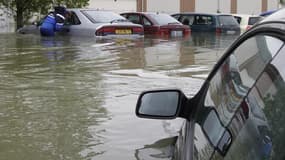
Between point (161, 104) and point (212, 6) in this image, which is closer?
point (161, 104)

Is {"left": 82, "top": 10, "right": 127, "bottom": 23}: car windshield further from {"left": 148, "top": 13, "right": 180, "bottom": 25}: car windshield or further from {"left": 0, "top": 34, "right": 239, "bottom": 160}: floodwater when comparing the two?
{"left": 148, "top": 13, "right": 180, "bottom": 25}: car windshield

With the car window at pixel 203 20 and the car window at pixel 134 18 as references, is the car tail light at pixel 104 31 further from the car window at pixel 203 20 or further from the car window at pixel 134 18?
the car window at pixel 203 20

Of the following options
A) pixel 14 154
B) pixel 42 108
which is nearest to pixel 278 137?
pixel 14 154

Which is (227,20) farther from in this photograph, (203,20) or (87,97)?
(87,97)

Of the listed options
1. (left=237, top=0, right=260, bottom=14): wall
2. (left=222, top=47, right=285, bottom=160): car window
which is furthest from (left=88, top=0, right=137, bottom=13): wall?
(left=222, top=47, right=285, bottom=160): car window

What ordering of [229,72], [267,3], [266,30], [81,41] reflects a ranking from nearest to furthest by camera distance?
[266,30]
[229,72]
[81,41]
[267,3]

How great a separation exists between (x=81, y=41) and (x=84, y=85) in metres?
8.24

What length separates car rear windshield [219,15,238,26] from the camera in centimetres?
2403

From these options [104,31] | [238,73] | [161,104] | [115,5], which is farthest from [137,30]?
[115,5]

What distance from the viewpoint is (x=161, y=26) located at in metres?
20.8

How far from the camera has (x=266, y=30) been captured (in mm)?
2154

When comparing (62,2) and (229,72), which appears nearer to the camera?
(229,72)

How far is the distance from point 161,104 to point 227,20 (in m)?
21.8

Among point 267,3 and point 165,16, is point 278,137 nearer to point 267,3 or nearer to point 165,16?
point 165,16
